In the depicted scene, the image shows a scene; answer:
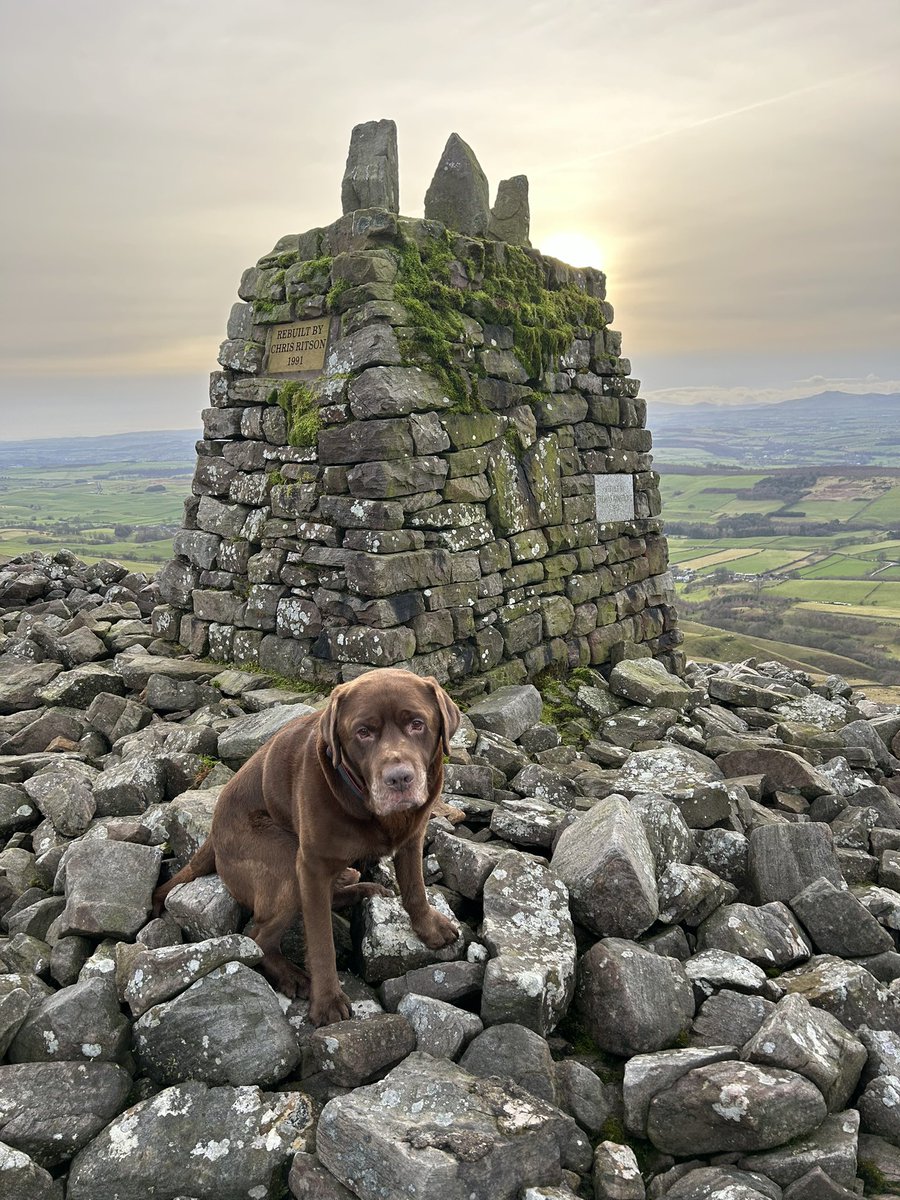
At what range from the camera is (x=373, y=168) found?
10477 millimetres

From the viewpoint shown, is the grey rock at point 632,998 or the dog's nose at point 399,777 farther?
the grey rock at point 632,998

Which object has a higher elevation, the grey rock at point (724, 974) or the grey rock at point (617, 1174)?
the grey rock at point (724, 974)

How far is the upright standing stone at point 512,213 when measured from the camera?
1209 centimetres

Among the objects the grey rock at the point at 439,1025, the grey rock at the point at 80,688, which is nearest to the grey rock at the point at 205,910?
the grey rock at the point at 439,1025

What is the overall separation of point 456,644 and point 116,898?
523 centimetres

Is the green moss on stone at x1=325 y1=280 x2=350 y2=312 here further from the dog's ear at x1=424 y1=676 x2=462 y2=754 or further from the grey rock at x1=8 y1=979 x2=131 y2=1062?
the grey rock at x1=8 y1=979 x2=131 y2=1062

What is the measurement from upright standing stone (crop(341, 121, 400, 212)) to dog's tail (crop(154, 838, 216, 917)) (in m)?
7.79

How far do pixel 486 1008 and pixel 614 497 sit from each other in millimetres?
9491

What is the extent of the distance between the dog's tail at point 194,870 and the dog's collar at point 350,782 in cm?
150

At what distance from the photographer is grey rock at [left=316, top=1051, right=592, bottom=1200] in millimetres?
3807

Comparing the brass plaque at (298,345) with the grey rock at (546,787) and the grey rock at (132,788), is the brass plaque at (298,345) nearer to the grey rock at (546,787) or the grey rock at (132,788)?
the grey rock at (132,788)

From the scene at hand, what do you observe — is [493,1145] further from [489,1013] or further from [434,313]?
[434,313]

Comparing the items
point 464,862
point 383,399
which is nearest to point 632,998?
point 464,862

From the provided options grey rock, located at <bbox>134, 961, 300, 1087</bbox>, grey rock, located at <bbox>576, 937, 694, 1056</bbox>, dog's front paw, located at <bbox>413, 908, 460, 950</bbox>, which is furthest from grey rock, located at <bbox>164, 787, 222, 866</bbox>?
grey rock, located at <bbox>576, 937, 694, 1056</bbox>
